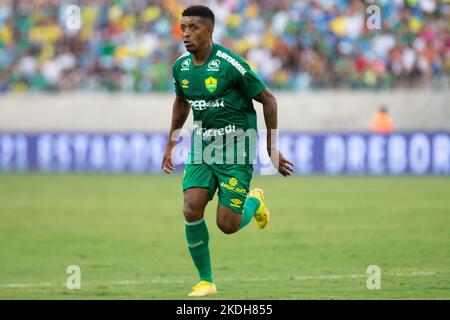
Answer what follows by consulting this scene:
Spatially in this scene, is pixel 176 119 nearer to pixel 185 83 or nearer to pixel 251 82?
pixel 185 83

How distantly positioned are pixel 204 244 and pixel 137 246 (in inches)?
182

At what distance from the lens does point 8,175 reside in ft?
84.9

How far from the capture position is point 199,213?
30.4 ft

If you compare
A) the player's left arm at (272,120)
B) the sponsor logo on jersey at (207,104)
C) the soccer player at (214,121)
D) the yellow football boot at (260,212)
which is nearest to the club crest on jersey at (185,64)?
the soccer player at (214,121)

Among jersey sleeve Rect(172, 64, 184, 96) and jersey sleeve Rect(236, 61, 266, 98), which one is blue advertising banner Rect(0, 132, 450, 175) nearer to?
jersey sleeve Rect(172, 64, 184, 96)

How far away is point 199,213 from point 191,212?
0.26 ft

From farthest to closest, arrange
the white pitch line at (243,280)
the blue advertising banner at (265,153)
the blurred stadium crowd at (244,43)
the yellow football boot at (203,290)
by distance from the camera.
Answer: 1. the blurred stadium crowd at (244,43)
2. the blue advertising banner at (265,153)
3. the white pitch line at (243,280)
4. the yellow football boot at (203,290)

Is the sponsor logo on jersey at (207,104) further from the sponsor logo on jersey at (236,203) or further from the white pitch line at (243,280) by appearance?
the white pitch line at (243,280)

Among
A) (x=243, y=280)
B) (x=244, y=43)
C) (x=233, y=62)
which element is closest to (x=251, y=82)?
(x=233, y=62)

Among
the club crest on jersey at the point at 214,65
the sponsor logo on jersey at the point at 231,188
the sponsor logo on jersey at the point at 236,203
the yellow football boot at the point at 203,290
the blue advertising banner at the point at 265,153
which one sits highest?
the club crest on jersey at the point at 214,65

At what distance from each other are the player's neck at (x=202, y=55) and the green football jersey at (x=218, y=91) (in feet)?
0.11

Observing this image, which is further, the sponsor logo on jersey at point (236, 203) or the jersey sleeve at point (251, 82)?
the sponsor logo on jersey at point (236, 203)

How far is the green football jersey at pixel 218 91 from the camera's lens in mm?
9258

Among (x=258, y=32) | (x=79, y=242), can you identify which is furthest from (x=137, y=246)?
(x=258, y=32)
